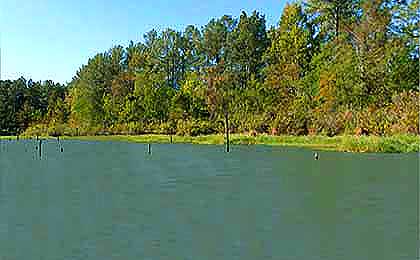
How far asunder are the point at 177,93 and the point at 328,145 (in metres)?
31.1

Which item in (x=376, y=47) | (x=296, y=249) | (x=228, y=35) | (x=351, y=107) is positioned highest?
(x=228, y=35)

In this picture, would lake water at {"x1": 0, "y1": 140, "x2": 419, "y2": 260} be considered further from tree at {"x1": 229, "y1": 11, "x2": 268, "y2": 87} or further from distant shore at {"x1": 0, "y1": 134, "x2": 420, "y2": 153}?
tree at {"x1": 229, "y1": 11, "x2": 268, "y2": 87}

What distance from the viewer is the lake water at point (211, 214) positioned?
975 cm

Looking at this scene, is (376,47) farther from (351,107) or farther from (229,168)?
(229,168)

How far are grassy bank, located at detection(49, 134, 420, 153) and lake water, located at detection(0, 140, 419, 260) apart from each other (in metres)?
11.8

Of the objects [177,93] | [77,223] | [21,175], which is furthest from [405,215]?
[177,93]

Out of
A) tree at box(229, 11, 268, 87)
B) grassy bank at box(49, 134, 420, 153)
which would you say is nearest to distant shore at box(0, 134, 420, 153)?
grassy bank at box(49, 134, 420, 153)

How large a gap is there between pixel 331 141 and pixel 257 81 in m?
23.2

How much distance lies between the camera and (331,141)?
137 ft

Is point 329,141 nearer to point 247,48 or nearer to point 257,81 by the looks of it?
point 257,81

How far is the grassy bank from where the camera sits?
34375 millimetres

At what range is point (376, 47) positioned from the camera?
157 ft

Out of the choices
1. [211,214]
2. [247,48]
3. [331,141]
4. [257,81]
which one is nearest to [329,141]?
[331,141]

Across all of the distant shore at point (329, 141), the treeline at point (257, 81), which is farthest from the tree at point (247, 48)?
the distant shore at point (329, 141)
